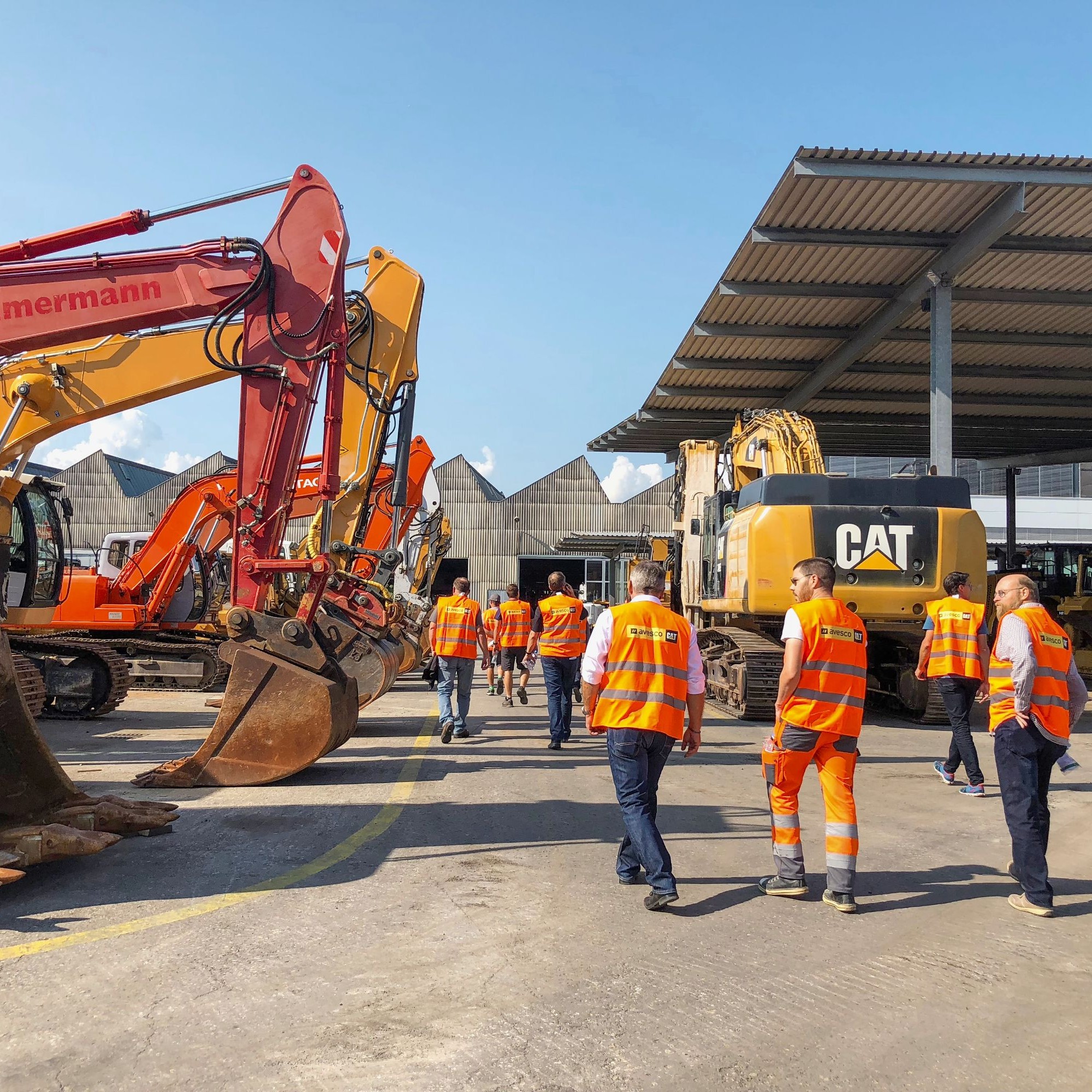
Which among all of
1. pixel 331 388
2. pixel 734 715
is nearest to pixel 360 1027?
pixel 331 388

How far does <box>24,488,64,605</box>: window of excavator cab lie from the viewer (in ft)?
39.2

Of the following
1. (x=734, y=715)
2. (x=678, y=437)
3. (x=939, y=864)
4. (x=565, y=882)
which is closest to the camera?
(x=565, y=882)

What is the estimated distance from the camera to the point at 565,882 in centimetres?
569

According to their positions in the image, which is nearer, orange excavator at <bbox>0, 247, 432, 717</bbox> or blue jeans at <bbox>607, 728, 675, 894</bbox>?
blue jeans at <bbox>607, 728, 675, 894</bbox>

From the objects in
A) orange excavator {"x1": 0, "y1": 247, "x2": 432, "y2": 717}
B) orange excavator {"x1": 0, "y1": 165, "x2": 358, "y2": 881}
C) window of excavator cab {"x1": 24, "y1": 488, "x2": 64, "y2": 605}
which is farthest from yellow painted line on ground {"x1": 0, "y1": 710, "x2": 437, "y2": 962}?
window of excavator cab {"x1": 24, "y1": 488, "x2": 64, "y2": 605}

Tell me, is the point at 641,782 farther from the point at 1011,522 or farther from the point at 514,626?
the point at 1011,522

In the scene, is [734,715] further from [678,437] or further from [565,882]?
[678,437]

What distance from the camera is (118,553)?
62.6 ft

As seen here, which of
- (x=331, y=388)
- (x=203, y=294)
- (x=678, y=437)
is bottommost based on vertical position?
(x=331, y=388)

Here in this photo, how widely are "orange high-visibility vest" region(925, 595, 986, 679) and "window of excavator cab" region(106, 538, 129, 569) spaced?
14.8 m

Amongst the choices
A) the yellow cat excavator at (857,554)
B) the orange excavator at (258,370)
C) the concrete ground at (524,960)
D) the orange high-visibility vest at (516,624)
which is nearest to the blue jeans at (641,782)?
the concrete ground at (524,960)

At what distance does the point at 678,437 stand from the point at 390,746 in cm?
2132

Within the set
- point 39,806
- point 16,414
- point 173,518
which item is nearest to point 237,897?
point 39,806

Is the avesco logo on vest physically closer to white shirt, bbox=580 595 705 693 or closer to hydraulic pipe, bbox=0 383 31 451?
white shirt, bbox=580 595 705 693
